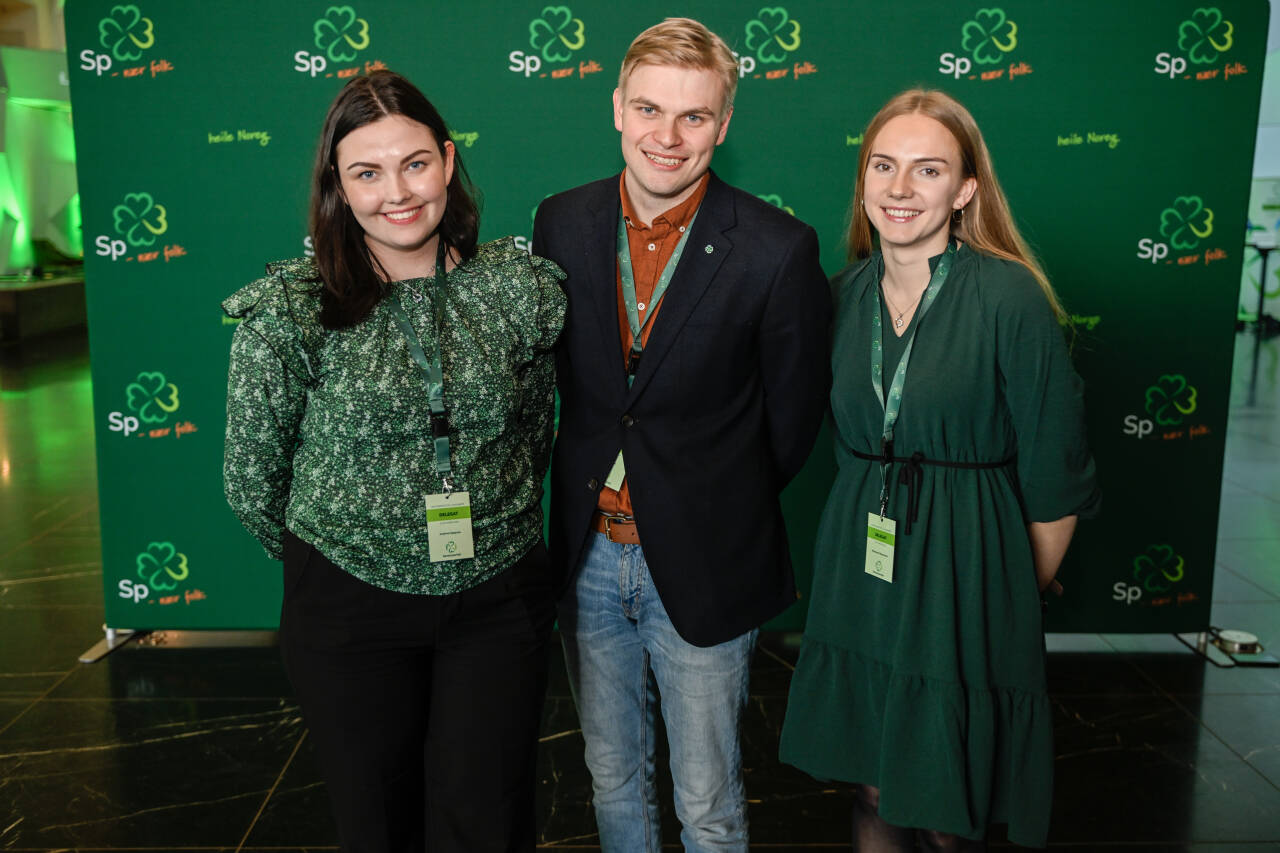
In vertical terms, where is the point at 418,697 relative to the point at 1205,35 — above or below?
below

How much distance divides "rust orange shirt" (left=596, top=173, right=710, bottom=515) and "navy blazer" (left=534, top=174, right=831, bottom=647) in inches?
1.0

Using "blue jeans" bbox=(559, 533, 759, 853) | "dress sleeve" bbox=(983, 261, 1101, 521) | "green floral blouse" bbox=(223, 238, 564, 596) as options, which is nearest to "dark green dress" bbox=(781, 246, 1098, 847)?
"dress sleeve" bbox=(983, 261, 1101, 521)

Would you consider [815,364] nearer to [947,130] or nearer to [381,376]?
[947,130]

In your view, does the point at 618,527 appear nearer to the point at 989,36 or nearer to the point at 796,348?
the point at 796,348

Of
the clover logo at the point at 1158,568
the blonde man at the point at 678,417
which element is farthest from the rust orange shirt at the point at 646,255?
the clover logo at the point at 1158,568

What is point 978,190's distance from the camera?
189cm

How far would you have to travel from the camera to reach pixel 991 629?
6.05 ft

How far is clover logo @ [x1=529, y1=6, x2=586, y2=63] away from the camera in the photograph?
139 inches

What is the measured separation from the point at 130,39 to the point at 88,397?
6.81 meters

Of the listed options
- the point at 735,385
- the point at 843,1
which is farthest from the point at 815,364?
the point at 843,1

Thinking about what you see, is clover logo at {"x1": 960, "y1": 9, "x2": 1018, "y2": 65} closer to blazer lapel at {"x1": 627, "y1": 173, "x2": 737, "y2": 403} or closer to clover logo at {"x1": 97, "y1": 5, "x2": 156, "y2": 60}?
blazer lapel at {"x1": 627, "y1": 173, "x2": 737, "y2": 403}

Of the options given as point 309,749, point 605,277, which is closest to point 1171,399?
point 605,277

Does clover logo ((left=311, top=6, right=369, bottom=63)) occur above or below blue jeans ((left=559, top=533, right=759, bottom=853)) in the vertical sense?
above

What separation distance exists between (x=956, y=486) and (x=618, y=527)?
0.63 meters
